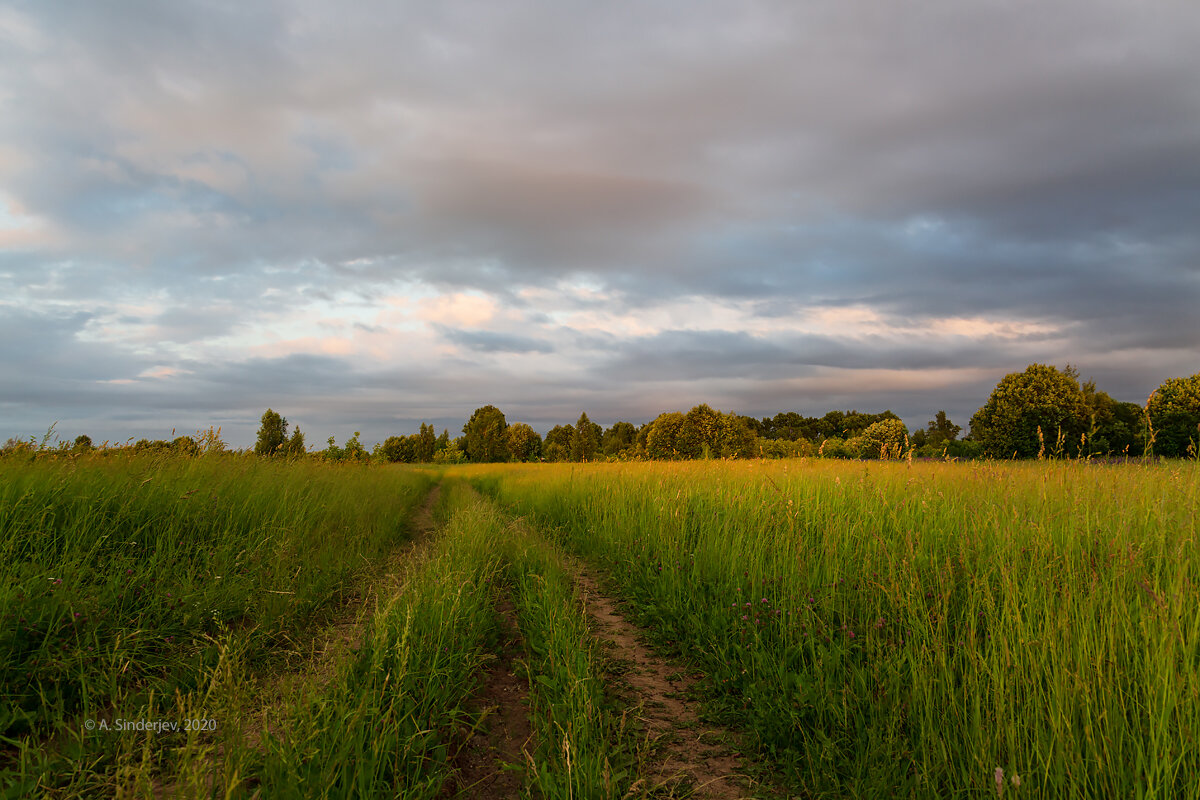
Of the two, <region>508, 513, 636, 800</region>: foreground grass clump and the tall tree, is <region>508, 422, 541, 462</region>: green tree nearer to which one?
the tall tree

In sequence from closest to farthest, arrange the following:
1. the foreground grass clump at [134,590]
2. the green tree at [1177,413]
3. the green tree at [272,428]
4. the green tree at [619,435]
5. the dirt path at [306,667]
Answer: the dirt path at [306,667], the foreground grass clump at [134,590], the green tree at [1177,413], the green tree at [272,428], the green tree at [619,435]

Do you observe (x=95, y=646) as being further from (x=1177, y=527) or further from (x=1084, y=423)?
(x=1084, y=423)

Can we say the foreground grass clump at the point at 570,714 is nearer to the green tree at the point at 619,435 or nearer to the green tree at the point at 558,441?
the green tree at the point at 558,441

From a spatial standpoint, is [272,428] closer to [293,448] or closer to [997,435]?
[293,448]

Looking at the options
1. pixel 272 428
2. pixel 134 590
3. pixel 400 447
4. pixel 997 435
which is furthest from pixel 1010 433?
pixel 400 447

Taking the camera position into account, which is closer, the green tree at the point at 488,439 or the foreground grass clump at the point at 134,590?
the foreground grass clump at the point at 134,590

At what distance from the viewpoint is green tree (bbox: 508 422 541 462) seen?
75.5 meters

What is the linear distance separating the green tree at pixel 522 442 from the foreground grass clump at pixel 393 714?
71.2m

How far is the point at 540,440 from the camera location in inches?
3278

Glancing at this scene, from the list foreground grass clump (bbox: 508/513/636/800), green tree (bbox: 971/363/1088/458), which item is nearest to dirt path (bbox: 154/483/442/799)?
foreground grass clump (bbox: 508/513/636/800)

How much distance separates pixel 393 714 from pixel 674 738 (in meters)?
1.80

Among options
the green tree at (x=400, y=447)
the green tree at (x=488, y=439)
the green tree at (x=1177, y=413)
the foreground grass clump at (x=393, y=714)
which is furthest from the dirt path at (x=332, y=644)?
the green tree at (x=400, y=447)

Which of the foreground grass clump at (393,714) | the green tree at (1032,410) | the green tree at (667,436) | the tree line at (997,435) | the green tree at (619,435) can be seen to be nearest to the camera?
the foreground grass clump at (393,714)

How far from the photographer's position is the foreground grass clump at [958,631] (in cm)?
235
